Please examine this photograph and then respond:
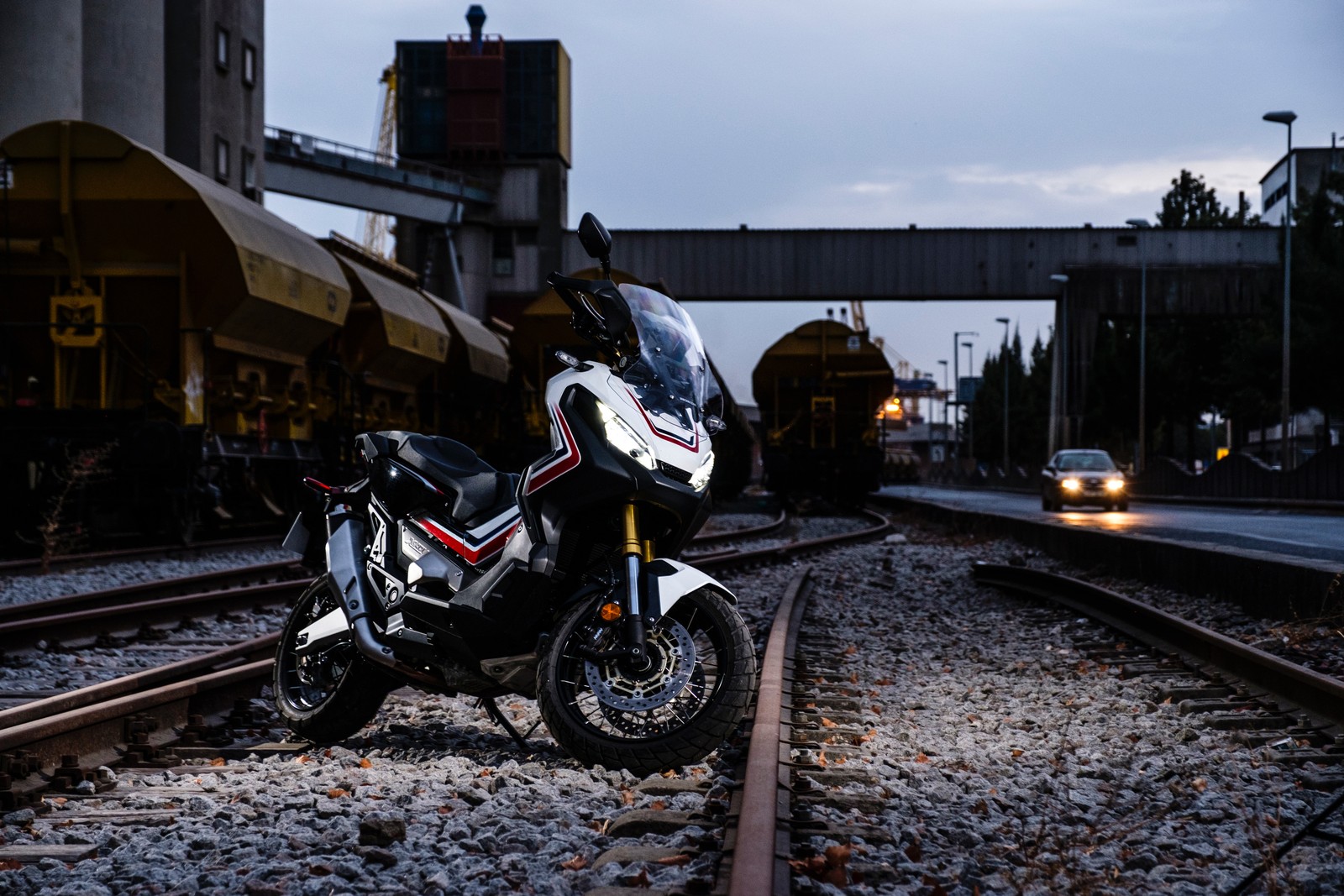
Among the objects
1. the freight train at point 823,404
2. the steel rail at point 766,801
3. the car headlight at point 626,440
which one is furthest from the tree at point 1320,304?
the car headlight at point 626,440

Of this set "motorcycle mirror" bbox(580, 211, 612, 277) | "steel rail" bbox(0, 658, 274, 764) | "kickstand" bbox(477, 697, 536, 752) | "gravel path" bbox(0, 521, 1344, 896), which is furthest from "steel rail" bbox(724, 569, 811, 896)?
"steel rail" bbox(0, 658, 274, 764)

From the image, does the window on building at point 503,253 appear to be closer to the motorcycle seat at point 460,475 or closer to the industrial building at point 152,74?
the industrial building at point 152,74

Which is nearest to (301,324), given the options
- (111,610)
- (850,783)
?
(111,610)

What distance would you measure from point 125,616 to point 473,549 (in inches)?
190

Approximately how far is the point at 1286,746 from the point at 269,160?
51.2 metres

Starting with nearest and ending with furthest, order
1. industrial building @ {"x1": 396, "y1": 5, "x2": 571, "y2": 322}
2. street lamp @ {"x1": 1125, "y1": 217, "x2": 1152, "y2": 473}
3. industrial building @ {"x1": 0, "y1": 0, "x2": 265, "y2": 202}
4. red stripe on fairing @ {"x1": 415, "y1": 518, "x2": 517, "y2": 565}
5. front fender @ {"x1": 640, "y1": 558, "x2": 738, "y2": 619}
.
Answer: front fender @ {"x1": 640, "y1": 558, "x2": 738, "y2": 619}, red stripe on fairing @ {"x1": 415, "y1": 518, "x2": 517, "y2": 565}, industrial building @ {"x1": 0, "y1": 0, "x2": 265, "y2": 202}, street lamp @ {"x1": 1125, "y1": 217, "x2": 1152, "y2": 473}, industrial building @ {"x1": 396, "y1": 5, "x2": 571, "y2": 322}

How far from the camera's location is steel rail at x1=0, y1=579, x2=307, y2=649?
7703 millimetres

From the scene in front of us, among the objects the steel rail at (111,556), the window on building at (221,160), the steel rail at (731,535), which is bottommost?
the steel rail at (731,535)

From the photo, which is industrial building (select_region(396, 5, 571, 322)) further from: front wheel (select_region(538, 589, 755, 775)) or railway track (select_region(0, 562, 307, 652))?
front wheel (select_region(538, 589, 755, 775))

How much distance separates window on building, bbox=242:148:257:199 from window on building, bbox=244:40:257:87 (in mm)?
1965

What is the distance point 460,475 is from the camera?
16.2ft

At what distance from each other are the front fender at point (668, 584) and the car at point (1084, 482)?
1074 inches

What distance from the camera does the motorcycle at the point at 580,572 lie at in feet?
14.2

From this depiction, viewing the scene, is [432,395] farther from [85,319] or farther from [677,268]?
[677,268]
